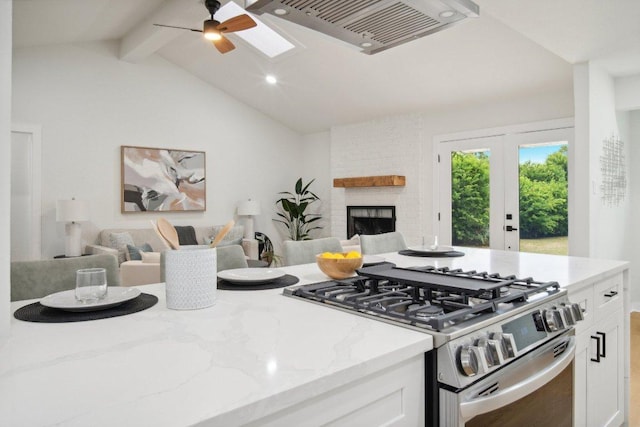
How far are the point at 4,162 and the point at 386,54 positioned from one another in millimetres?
4274

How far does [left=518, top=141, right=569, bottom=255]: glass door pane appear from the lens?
4.59 meters

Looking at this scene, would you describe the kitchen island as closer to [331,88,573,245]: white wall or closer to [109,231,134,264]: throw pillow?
[109,231,134,264]: throw pillow

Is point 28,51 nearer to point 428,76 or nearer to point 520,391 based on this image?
point 428,76

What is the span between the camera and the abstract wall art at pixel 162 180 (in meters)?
5.75

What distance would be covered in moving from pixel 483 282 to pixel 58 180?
5444 millimetres

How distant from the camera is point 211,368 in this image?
2.57ft

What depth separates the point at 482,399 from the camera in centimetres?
100

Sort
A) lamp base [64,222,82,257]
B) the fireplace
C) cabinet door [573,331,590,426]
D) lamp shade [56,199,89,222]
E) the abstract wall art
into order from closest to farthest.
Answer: cabinet door [573,331,590,426], lamp shade [56,199,89,222], lamp base [64,222,82,257], the abstract wall art, the fireplace

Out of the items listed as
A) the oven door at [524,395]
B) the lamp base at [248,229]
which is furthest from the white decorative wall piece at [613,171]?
the lamp base at [248,229]

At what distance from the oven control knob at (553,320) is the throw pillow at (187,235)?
16.8 feet

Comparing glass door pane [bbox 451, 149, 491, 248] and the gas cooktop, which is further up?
glass door pane [bbox 451, 149, 491, 248]

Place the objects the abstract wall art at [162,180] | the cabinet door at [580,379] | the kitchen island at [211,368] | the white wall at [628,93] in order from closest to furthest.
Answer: the kitchen island at [211,368] < the cabinet door at [580,379] < the white wall at [628,93] < the abstract wall art at [162,180]

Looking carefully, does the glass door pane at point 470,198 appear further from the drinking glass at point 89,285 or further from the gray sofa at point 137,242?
the drinking glass at point 89,285

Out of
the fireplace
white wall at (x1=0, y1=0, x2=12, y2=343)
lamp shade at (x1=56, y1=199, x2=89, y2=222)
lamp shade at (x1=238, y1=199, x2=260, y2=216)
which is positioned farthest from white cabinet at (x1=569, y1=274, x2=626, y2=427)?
lamp shade at (x1=238, y1=199, x2=260, y2=216)
